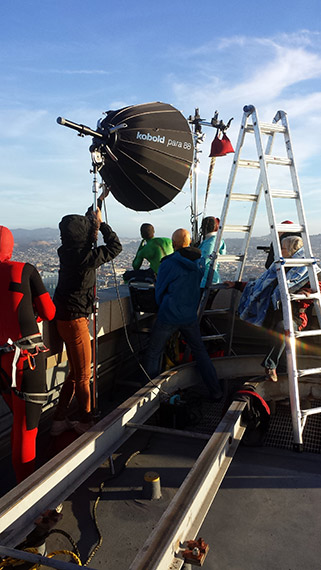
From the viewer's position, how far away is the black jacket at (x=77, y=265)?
12.8ft

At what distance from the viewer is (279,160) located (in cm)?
443

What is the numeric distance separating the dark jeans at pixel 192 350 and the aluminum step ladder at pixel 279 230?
1.40 feet

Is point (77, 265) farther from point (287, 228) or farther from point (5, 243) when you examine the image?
point (287, 228)

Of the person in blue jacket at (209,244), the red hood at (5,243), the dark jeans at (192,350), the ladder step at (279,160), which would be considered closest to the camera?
the red hood at (5,243)

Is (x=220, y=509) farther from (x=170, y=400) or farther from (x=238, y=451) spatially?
(x=170, y=400)

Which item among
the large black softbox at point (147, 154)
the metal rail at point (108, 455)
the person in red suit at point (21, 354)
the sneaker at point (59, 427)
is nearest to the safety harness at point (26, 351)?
the person in red suit at point (21, 354)

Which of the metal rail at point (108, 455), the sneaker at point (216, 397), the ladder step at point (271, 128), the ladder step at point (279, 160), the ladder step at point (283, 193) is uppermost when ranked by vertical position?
the ladder step at point (271, 128)

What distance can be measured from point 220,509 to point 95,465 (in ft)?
3.25

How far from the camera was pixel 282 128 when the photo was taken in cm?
458

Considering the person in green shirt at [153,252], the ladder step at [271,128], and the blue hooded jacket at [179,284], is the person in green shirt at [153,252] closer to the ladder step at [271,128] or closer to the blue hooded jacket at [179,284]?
the blue hooded jacket at [179,284]

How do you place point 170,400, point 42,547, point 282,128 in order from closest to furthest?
point 42,547, point 170,400, point 282,128

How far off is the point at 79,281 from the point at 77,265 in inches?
6.2

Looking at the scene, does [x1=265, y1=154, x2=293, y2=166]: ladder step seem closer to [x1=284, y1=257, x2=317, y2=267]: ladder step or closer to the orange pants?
[x1=284, y1=257, x2=317, y2=267]: ladder step

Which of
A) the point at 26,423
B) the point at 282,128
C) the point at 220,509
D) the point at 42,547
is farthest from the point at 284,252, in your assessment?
the point at 42,547
